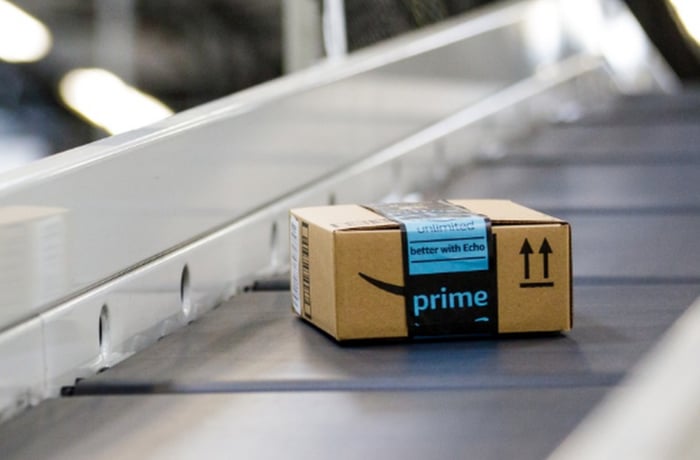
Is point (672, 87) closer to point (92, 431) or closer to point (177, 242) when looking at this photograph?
point (177, 242)

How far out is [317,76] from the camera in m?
2.05

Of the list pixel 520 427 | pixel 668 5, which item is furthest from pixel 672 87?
pixel 520 427

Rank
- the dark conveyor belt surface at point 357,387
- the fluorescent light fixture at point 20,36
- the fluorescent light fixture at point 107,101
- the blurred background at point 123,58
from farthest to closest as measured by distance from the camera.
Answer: the fluorescent light fixture at point 107,101 → the blurred background at point 123,58 → the fluorescent light fixture at point 20,36 → the dark conveyor belt surface at point 357,387

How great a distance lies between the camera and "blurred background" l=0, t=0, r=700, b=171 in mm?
4438

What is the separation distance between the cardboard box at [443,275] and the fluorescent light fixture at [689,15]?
12.4ft

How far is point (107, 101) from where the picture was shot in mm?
4543

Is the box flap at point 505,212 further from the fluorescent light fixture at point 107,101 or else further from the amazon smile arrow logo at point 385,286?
the fluorescent light fixture at point 107,101

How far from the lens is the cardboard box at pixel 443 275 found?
4.15ft

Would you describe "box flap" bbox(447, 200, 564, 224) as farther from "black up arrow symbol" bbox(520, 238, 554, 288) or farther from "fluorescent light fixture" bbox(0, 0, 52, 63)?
"fluorescent light fixture" bbox(0, 0, 52, 63)

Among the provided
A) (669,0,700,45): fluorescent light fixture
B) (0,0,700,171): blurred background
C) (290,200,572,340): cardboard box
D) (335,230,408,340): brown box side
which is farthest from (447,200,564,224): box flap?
(669,0,700,45): fluorescent light fixture

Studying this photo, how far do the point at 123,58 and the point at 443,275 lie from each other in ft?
12.2

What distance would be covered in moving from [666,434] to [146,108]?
453 centimetres

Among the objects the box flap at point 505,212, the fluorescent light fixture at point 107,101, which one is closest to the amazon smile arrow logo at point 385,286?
the box flap at point 505,212

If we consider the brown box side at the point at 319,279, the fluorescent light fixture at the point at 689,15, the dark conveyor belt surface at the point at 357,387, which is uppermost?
the fluorescent light fixture at the point at 689,15
